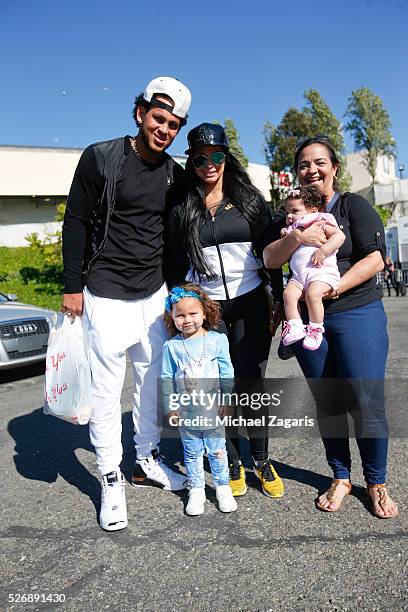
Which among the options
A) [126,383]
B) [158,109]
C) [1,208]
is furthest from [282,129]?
[158,109]

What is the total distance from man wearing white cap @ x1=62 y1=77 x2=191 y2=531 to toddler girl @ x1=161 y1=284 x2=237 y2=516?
268 millimetres

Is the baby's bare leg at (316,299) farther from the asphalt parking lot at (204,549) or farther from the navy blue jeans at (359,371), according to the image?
the asphalt parking lot at (204,549)

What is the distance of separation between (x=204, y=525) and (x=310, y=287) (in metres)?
1.40

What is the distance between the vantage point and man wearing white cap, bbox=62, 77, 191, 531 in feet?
9.55

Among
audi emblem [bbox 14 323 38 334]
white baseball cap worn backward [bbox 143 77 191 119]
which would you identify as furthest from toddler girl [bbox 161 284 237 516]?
audi emblem [bbox 14 323 38 334]

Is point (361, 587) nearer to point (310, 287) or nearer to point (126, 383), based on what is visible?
point (310, 287)

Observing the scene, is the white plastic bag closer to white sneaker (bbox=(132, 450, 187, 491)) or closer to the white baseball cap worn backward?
white sneaker (bbox=(132, 450, 187, 491))

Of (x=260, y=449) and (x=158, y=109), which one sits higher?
(x=158, y=109)

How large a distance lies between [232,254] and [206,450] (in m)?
1.17

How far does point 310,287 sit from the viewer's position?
270cm

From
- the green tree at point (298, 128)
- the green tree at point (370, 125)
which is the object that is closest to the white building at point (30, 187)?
the green tree at point (298, 128)

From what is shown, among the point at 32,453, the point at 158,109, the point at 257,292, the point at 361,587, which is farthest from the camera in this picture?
the point at 32,453

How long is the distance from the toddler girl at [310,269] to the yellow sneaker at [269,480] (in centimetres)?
87

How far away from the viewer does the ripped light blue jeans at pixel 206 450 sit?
299cm
